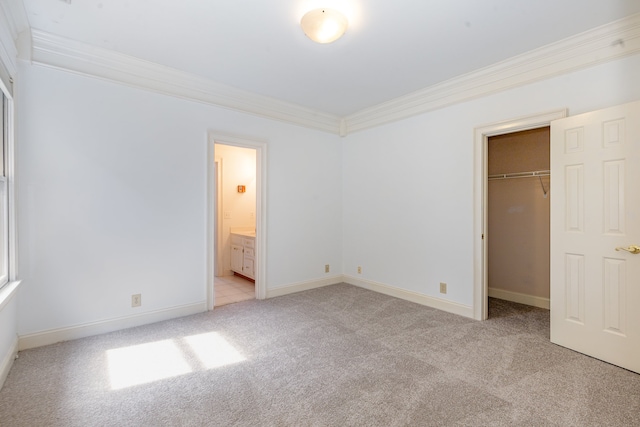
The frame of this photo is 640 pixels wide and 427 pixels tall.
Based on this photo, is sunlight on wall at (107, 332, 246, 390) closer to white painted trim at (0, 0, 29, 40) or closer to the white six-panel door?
white painted trim at (0, 0, 29, 40)

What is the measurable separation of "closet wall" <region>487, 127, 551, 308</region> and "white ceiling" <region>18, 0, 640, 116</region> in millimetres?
1513

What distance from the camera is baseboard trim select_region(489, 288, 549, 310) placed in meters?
3.82

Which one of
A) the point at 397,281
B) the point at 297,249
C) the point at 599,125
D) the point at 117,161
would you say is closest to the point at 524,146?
the point at 599,125

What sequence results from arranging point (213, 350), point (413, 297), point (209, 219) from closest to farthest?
point (213, 350)
point (209, 219)
point (413, 297)

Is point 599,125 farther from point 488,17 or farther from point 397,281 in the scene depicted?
point 397,281

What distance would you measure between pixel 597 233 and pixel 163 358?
12.0ft

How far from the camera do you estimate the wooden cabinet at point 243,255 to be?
488 centimetres

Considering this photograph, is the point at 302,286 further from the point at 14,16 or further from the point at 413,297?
the point at 14,16

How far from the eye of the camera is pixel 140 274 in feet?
10.4

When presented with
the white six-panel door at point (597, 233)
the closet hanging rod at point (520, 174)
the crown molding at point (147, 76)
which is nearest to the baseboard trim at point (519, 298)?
the white six-panel door at point (597, 233)

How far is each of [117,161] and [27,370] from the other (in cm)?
183

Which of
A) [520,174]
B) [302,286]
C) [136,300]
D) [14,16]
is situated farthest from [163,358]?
[520,174]

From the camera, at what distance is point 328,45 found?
2.78m

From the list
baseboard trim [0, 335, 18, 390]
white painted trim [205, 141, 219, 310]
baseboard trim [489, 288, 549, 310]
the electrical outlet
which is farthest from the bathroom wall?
baseboard trim [489, 288, 549, 310]
